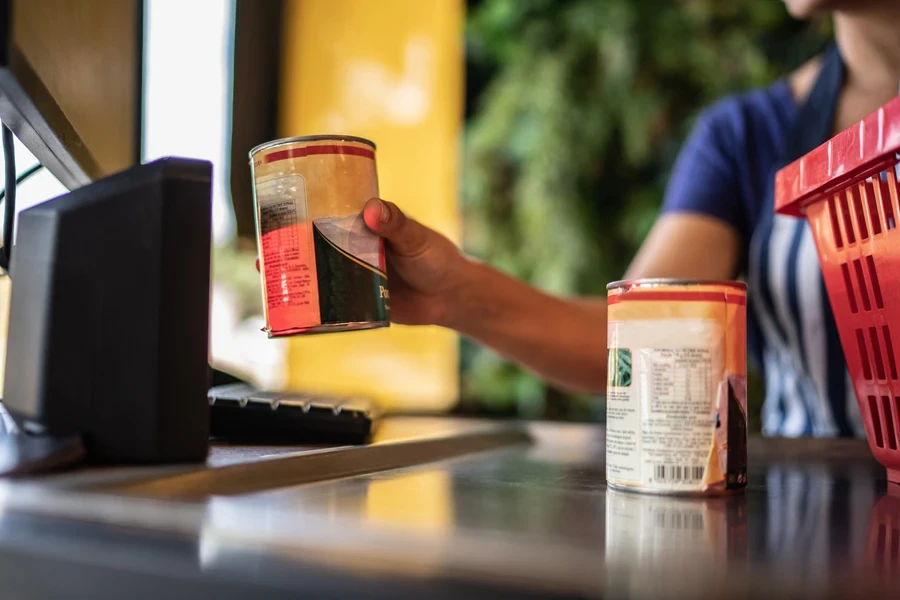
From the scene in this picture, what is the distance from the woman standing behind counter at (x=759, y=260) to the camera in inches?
37.4

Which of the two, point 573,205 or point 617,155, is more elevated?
point 617,155

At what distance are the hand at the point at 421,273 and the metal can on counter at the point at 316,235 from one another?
0.23 ft

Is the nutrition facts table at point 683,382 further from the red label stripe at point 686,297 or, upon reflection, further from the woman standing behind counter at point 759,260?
the woman standing behind counter at point 759,260

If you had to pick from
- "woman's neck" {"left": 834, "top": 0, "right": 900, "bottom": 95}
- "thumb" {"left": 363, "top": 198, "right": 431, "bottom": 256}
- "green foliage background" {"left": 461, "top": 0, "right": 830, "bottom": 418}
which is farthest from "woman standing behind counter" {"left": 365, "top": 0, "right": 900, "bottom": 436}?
"green foliage background" {"left": 461, "top": 0, "right": 830, "bottom": 418}

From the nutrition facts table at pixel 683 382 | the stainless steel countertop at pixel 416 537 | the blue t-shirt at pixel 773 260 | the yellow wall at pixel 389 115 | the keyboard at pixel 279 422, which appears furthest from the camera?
the yellow wall at pixel 389 115

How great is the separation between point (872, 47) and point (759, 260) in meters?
0.32

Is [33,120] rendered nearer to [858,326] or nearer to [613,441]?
[613,441]

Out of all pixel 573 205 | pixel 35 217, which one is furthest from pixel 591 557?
pixel 573 205

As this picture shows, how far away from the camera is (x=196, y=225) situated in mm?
477

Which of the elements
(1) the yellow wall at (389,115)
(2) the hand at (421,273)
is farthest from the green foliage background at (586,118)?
(2) the hand at (421,273)

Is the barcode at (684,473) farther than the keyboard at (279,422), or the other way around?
the keyboard at (279,422)

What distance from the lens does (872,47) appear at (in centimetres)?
105

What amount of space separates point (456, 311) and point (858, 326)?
0.43 m

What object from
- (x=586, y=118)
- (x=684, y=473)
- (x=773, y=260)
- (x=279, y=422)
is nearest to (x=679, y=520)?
(x=684, y=473)
